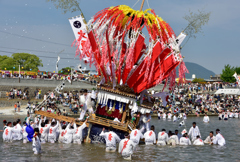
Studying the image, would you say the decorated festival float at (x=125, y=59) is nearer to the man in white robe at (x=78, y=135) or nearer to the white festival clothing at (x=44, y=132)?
the man in white robe at (x=78, y=135)

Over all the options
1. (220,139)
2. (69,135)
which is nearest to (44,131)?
(69,135)

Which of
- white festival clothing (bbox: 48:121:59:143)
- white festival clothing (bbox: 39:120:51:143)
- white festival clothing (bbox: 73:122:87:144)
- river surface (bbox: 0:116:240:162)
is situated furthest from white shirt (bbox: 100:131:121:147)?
white festival clothing (bbox: 39:120:51:143)

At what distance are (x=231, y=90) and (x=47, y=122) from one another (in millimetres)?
45691

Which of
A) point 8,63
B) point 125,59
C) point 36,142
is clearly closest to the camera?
point 36,142

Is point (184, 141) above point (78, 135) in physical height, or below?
below

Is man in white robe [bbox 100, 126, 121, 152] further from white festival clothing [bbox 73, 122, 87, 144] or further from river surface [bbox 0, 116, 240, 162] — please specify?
white festival clothing [bbox 73, 122, 87, 144]

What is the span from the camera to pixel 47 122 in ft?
63.5

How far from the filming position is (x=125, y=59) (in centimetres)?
1811

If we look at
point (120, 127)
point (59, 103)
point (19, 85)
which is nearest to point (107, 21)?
point (120, 127)

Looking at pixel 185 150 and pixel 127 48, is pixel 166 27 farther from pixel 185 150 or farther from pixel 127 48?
pixel 185 150

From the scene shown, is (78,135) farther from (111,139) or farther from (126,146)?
(126,146)

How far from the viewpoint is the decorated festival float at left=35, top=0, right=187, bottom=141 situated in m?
17.9

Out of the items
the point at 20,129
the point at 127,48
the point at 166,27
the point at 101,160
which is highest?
the point at 166,27

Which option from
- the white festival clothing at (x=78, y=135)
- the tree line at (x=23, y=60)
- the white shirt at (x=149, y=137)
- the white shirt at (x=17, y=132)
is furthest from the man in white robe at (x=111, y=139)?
the tree line at (x=23, y=60)
